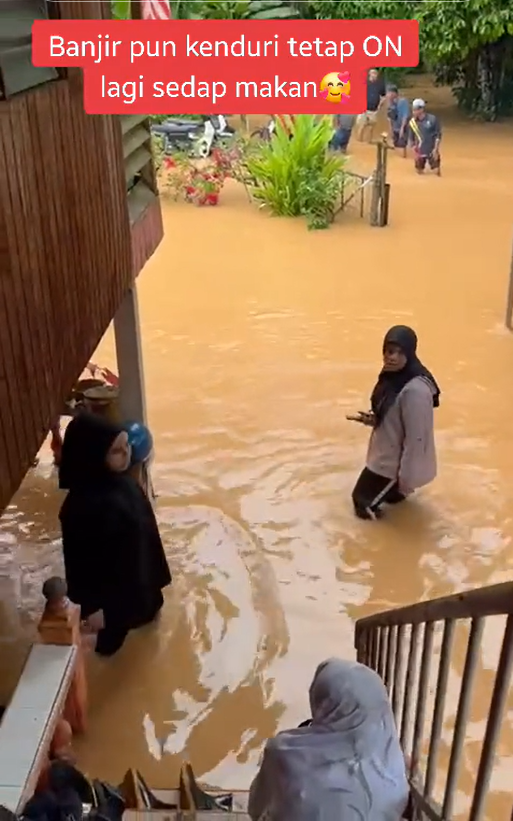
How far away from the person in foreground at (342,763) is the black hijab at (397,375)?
2.90m

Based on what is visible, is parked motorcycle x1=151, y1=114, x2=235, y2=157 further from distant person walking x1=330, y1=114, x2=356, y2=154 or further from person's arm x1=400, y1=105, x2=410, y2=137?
person's arm x1=400, y1=105, x2=410, y2=137

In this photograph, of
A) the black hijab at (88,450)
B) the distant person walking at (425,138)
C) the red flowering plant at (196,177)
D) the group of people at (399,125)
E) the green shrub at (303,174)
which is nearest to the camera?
the black hijab at (88,450)

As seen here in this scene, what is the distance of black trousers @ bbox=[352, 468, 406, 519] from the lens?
18.0ft

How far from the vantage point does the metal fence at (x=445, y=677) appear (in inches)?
58.4

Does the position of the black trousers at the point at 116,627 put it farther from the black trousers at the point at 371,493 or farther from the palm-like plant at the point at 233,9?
the palm-like plant at the point at 233,9

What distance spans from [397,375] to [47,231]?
253cm

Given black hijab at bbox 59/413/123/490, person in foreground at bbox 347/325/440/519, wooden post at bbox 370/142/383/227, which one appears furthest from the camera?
wooden post at bbox 370/142/383/227

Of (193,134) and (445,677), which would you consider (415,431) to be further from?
(193,134)

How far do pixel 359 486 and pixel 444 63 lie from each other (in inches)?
634

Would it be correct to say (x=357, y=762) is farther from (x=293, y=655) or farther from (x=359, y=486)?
(x=359, y=486)

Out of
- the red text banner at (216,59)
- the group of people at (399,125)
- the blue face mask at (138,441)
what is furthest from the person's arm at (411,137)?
the blue face mask at (138,441)

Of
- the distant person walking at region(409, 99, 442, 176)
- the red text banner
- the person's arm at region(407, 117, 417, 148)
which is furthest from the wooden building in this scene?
the person's arm at region(407, 117, 417, 148)

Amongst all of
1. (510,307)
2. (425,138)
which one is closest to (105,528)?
(510,307)

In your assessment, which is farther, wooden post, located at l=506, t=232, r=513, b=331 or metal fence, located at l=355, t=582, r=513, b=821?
wooden post, located at l=506, t=232, r=513, b=331
